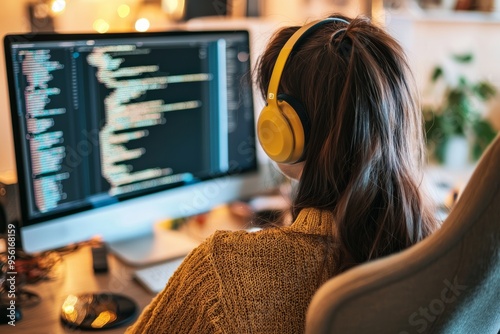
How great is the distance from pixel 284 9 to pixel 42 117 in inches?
54.6

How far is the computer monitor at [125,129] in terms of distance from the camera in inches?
43.6

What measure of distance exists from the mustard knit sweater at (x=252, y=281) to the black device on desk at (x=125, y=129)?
1.50ft

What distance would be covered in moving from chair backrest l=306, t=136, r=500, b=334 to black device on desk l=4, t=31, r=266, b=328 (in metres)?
0.75

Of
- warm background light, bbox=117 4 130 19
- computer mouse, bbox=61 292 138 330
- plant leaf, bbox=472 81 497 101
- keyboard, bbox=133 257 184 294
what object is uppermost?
warm background light, bbox=117 4 130 19

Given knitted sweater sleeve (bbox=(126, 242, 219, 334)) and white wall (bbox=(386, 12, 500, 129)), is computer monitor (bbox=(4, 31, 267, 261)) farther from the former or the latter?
white wall (bbox=(386, 12, 500, 129))

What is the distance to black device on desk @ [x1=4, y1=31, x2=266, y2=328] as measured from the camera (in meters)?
1.11

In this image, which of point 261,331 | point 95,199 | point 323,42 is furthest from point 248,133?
point 261,331

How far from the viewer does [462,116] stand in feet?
6.26

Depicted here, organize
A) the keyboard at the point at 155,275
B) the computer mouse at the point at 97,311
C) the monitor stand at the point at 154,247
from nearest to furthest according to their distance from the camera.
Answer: the computer mouse at the point at 97,311 < the keyboard at the point at 155,275 < the monitor stand at the point at 154,247

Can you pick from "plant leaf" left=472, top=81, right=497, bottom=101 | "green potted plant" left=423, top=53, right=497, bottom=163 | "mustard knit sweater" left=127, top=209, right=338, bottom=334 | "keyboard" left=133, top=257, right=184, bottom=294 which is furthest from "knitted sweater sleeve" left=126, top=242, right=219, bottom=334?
"plant leaf" left=472, top=81, right=497, bottom=101

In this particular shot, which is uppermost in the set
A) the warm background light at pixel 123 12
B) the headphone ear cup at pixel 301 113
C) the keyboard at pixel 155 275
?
the warm background light at pixel 123 12

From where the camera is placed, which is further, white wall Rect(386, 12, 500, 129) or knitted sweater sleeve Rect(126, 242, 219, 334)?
white wall Rect(386, 12, 500, 129)

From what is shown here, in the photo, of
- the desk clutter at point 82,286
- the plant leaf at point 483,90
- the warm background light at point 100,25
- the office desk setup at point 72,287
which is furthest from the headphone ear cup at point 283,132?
the warm background light at point 100,25

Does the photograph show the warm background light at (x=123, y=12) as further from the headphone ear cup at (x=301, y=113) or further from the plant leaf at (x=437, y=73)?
the headphone ear cup at (x=301, y=113)
